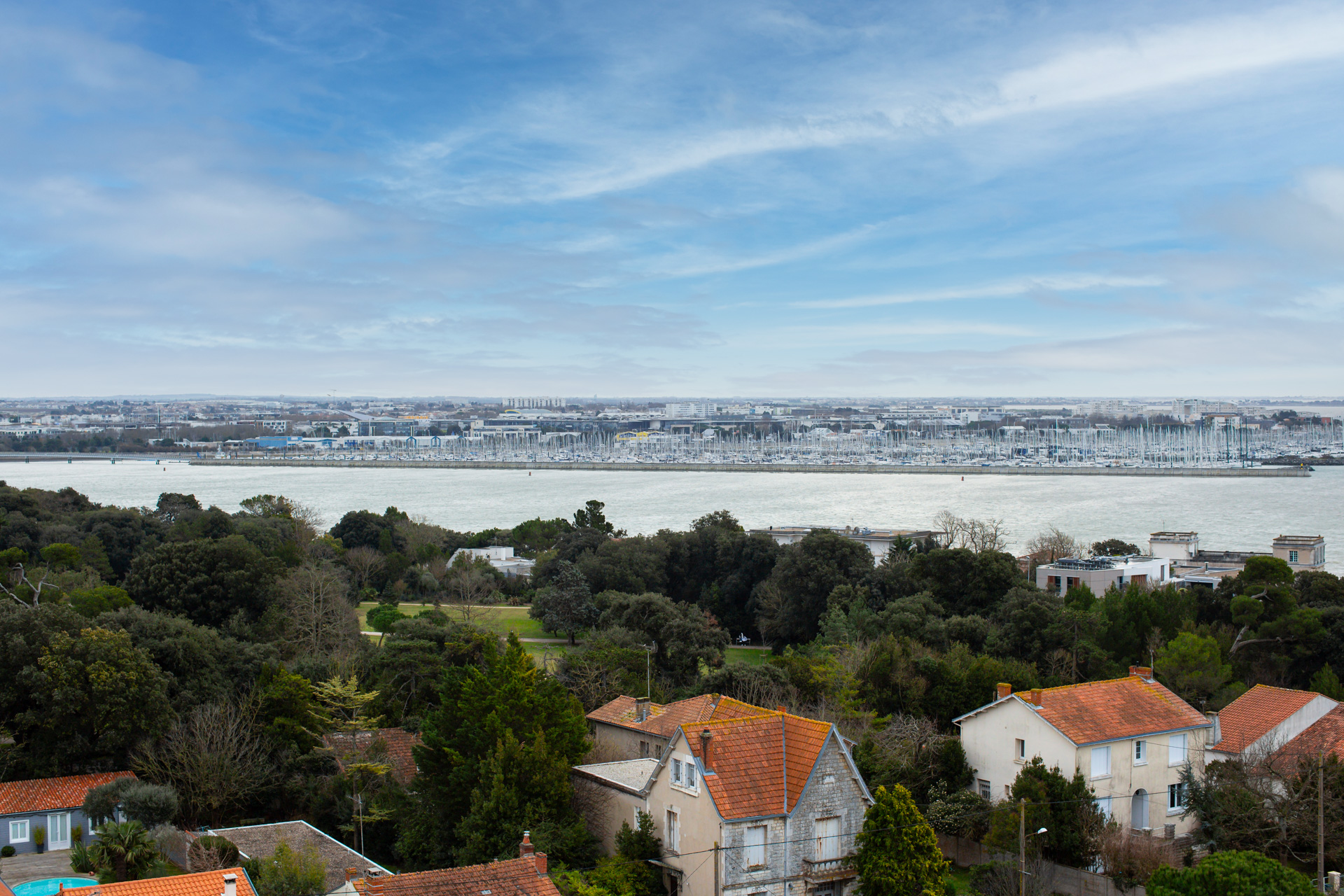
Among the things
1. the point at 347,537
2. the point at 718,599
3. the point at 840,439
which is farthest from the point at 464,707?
the point at 840,439

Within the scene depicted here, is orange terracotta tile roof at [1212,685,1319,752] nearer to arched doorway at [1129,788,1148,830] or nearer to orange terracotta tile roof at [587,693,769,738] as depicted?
arched doorway at [1129,788,1148,830]

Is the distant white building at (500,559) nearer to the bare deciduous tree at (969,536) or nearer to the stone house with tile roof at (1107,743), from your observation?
the bare deciduous tree at (969,536)

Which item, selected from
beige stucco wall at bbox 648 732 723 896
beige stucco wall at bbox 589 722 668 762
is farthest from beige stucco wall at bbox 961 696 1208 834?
beige stucco wall at bbox 648 732 723 896

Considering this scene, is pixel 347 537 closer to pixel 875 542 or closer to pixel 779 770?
pixel 875 542

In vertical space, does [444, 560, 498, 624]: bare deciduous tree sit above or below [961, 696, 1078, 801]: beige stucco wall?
below

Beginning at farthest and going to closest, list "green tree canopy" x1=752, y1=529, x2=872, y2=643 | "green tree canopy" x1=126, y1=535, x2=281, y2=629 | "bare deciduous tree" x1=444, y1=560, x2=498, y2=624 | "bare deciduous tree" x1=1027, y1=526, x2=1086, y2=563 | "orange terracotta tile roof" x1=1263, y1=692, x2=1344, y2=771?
1. "bare deciduous tree" x1=1027, y1=526, x2=1086, y2=563
2. "bare deciduous tree" x1=444, y1=560, x2=498, y2=624
3. "green tree canopy" x1=752, y1=529, x2=872, y2=643
4. "green tree canopy" x1=126, y1=535, x2=281, y2=629
5. "orange terracotta tile roof" x1=1263, y1=692, x2=1344, y2=771

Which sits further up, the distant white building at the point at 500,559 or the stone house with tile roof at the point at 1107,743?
the stone house with tile roof at the point at 1107,743

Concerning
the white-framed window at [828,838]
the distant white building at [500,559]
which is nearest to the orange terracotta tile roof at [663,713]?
the white-framed window at [828,838]
